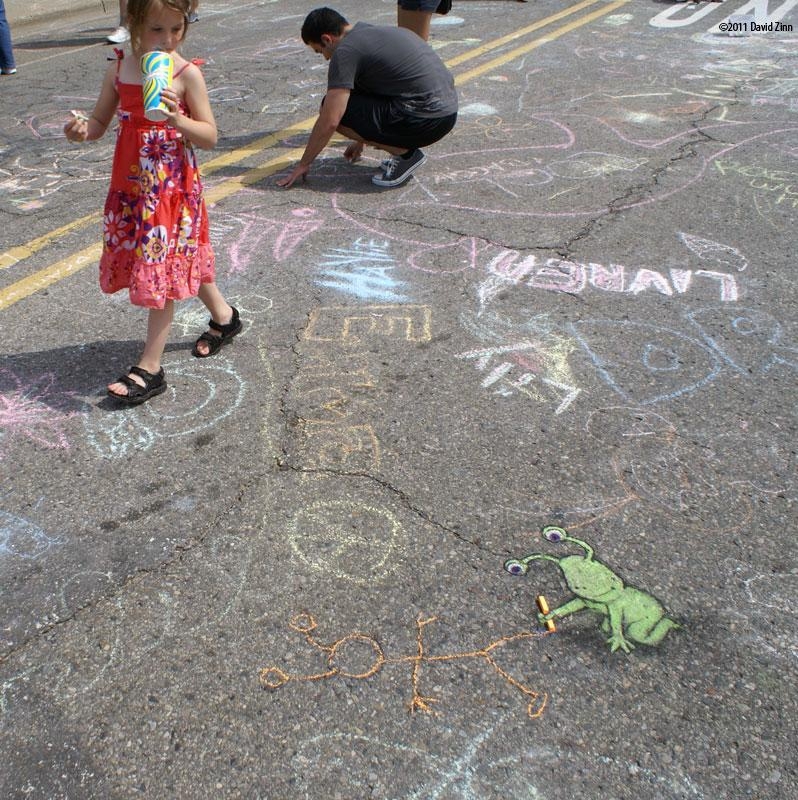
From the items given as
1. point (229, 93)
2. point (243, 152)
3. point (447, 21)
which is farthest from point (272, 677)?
point (447, 21)

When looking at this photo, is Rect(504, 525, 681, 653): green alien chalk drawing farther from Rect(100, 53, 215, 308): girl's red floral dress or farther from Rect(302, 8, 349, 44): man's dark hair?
Rect(302, 8, 349, 44): man's dark hair

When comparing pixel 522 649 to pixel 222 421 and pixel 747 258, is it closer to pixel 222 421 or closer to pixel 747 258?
pixel 222 421

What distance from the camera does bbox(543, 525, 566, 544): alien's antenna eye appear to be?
7.28 feet

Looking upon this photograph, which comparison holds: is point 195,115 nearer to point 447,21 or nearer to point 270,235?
point 270,235

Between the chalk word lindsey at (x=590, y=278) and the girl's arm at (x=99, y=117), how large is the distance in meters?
1.66

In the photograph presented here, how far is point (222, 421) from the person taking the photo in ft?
8.86

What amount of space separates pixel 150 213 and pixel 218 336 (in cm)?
62

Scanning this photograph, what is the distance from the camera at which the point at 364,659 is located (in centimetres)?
189

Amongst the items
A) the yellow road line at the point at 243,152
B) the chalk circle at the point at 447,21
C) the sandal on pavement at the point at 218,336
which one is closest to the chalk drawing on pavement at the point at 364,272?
the sandal on pavement at the point at 218,336

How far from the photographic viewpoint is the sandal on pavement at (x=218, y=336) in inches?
120

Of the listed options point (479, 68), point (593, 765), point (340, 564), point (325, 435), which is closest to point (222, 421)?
point (325, 435)

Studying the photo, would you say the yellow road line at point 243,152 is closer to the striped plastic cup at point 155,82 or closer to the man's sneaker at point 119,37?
the striped plastic cup at point 155,82

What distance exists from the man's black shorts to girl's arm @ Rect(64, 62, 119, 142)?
2.21m

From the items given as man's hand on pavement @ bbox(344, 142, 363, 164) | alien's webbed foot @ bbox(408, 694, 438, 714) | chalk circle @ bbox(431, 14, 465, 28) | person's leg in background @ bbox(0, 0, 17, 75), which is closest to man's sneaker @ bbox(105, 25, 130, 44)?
person's leg in background @ bbox(0, 0, 17, 75)
